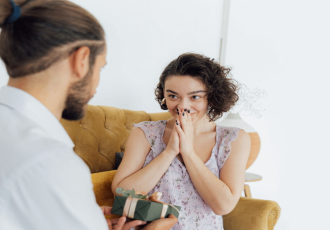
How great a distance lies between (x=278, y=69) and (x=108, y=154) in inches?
89.7

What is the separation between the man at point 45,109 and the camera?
519 mm

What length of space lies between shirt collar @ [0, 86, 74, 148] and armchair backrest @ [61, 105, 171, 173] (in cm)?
123

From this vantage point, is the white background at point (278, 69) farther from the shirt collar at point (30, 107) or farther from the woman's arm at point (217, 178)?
the shirt collar at point (30, 107)

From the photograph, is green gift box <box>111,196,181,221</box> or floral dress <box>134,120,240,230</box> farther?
floral dress <box>134,120,240,230</box>

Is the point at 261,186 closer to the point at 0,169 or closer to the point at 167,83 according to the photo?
the point at 167,83

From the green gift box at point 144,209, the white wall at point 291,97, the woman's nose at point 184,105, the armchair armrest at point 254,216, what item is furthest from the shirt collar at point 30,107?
the white wall at point 291,97

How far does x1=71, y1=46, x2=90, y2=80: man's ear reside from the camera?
25.8 inches

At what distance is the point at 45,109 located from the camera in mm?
631

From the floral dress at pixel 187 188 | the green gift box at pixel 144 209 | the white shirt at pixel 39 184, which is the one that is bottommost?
the floral dress at pixel 187 188

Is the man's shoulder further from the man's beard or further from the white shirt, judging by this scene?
the man's beard

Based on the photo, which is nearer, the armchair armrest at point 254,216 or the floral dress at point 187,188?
the floral dress at point 187,188

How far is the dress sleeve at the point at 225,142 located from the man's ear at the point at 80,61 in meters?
1.10

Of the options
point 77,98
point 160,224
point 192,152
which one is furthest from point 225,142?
point 77,98

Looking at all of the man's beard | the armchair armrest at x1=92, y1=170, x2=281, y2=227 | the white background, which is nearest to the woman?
the armchair armrest at x1=92, y1=170, x2=281, y2=227
